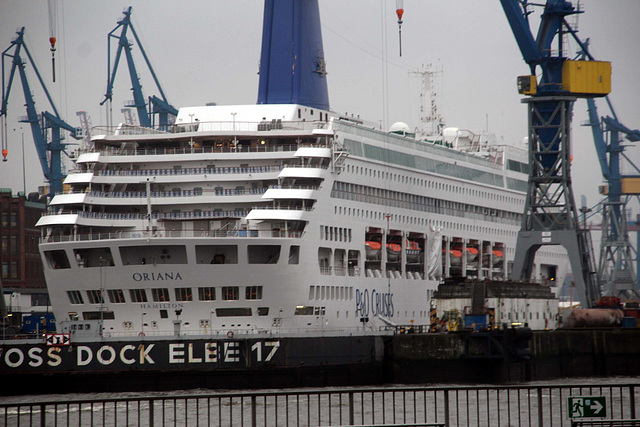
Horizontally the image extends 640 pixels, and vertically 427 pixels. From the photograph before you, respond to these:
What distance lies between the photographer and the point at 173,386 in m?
50.1

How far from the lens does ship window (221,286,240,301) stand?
54.7m

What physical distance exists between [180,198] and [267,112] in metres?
8.75

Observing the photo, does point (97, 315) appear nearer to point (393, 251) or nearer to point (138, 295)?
point (138, 295)

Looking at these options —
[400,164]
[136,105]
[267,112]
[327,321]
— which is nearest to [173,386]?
[327,321]

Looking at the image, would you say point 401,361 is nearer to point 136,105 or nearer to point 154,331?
point 154,331

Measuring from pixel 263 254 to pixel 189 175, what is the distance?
6027 mm

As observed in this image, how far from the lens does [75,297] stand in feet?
184

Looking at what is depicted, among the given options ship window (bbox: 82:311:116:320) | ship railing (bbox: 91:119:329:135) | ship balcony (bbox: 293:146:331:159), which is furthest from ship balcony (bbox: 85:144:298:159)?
ship window (bbox: 82:311:116:320)

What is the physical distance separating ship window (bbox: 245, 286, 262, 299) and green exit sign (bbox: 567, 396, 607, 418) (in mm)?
31701

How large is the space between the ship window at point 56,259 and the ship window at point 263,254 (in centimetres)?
901

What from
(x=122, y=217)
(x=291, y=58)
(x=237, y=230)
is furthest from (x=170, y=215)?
(x=291, y=58)

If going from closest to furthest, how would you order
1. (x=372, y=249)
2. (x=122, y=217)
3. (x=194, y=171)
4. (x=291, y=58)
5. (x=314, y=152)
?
(x=122, y=217) < (x=194, y=171) < (x=314, y=152) < (x=372, y=249) < (x=291, y=58)

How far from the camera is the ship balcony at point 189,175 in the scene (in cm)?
5850

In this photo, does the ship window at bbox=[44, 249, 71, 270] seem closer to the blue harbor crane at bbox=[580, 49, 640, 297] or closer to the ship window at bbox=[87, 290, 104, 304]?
the ship window at bbox=[87, 290, 104, 304]
